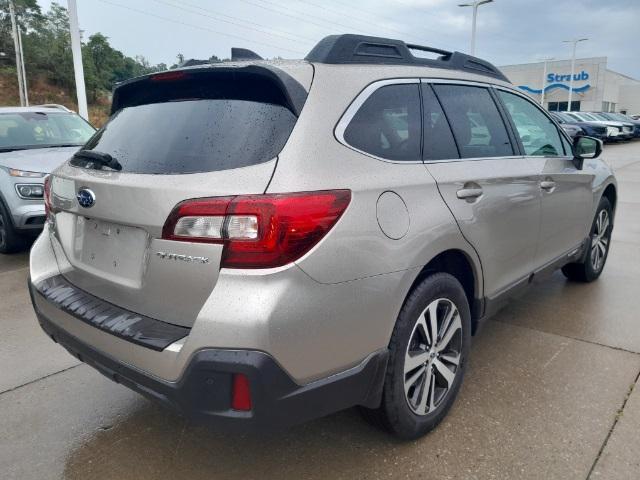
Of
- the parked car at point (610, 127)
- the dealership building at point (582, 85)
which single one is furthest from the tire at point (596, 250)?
the dealership building at point (582, 85)

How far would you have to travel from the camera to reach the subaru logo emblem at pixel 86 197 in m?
2.15

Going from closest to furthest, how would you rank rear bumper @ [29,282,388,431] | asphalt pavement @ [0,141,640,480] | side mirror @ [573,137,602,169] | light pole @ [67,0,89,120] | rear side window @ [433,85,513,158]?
rear bumper @ [29,282,388,431]
asphalt pavement @ [0,141,640,480]
rear side window @ [433,85,513,158]
side mirror @ [573,137,602,169]
light pole @ [67,0,89,120]

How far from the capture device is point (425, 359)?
2389 mm

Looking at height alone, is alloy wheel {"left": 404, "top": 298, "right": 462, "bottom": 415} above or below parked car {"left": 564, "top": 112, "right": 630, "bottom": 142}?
below

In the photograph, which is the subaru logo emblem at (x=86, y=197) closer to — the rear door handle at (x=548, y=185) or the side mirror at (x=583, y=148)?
the rear door handle at (x=548, y=185)

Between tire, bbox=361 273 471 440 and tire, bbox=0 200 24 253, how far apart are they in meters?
4.86

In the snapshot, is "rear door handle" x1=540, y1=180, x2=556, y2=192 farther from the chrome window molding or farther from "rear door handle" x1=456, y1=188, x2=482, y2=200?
"rear door handle" x1=456, y1=188, x2=482, y2=200

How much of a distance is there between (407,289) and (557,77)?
2547 inches

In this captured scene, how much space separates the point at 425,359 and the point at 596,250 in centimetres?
307

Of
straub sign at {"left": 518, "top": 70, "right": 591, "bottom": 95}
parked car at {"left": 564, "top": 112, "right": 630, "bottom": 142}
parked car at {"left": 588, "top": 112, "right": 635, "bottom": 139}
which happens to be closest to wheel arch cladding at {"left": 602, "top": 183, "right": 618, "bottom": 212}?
parked car at {"left": 564, "top": 112, "right": 630, "bottom": 142}

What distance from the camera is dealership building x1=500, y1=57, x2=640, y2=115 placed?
55406 millimetres

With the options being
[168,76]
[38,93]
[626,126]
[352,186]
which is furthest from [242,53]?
[38,93]

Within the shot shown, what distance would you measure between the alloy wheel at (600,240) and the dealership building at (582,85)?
57677mm

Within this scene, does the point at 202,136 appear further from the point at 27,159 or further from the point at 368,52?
the point at 27,159
